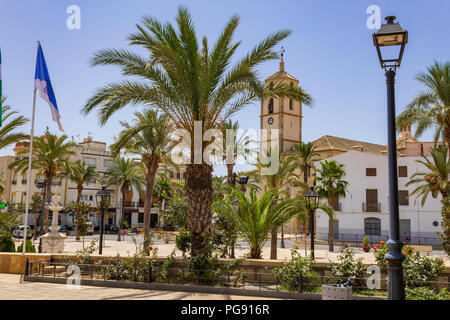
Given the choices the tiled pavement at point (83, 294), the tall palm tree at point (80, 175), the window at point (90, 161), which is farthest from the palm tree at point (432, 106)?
the window at point (90, 161)

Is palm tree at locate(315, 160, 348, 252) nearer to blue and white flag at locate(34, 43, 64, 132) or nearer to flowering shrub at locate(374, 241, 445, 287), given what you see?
blue and white flag at locate(34, 43, 64, 132)

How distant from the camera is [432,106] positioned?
16656mm

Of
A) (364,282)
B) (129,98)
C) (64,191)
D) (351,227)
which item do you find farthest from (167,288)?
(64,191)

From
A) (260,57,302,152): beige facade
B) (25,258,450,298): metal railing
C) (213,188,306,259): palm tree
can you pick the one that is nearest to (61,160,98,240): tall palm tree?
(260,57,302,152): beige facade

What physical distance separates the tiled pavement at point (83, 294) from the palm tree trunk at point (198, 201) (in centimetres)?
208

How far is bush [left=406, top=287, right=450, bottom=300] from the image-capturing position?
27.5 feet

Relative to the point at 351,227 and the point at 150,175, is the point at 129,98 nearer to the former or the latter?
the point at 150,175

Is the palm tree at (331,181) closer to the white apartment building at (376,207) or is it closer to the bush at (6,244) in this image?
the white apartment building at (376,207)

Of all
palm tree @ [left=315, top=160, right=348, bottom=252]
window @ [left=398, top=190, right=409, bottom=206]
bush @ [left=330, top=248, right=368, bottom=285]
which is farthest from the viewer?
window @ [left=398, top=190, right=409, bottom=206]

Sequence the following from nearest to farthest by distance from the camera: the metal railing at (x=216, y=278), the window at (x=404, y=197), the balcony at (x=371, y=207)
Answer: the metal railing at (x=216, y=278) < the window at (x=404, y=197) < the balcony at (x=371, y=207)

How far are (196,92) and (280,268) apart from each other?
5397 mm

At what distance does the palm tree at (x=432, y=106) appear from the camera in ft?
54.6

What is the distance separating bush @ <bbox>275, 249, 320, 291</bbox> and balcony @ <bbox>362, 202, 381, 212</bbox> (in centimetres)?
3815

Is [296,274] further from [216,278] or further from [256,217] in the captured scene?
[256,217]
